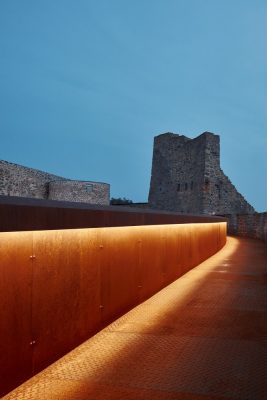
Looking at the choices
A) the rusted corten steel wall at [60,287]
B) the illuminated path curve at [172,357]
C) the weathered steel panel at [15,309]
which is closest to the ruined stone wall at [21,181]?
the rusted corten steel wall at [60,287]

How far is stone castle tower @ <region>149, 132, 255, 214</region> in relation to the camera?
30.5 meters

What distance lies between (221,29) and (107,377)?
200 metres

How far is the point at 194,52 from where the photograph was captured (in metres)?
195

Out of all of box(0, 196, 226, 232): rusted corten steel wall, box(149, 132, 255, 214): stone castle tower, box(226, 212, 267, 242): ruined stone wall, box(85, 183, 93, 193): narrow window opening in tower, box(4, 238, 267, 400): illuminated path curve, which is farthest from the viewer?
box(149, 132, 255, 214): stone castle tower

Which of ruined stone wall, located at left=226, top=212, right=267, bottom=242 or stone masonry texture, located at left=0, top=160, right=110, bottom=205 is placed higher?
stone masonry texture, located at left=0, top=160, right=110, bottom=205

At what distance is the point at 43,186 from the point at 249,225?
40.7 ft

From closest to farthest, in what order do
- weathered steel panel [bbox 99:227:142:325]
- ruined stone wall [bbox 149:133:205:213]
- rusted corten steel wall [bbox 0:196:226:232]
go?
rusted corten steel wall [bbox 0:196:226:232]
weathered steel panel [bbox 99:227:142:325]
ruined stone wall [bbox 149:133:205:213]

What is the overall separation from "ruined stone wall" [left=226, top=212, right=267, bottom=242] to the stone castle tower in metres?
5.44

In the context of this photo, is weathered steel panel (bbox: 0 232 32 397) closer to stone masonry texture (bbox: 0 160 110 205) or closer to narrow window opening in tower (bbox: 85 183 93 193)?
stone masonry texture (bbox: 0 160 110 205)

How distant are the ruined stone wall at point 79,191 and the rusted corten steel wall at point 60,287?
2200cm

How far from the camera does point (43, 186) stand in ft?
86.9

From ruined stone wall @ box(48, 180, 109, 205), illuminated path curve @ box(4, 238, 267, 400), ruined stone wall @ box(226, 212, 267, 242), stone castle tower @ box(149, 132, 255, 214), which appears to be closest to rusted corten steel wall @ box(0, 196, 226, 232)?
illuminated path curve @ box(4, 238, 267, 400)

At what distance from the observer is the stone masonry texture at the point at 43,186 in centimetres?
2219

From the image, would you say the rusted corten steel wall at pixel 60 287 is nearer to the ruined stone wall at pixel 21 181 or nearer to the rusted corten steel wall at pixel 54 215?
the rusted corten steel wall at pixel 54 215
